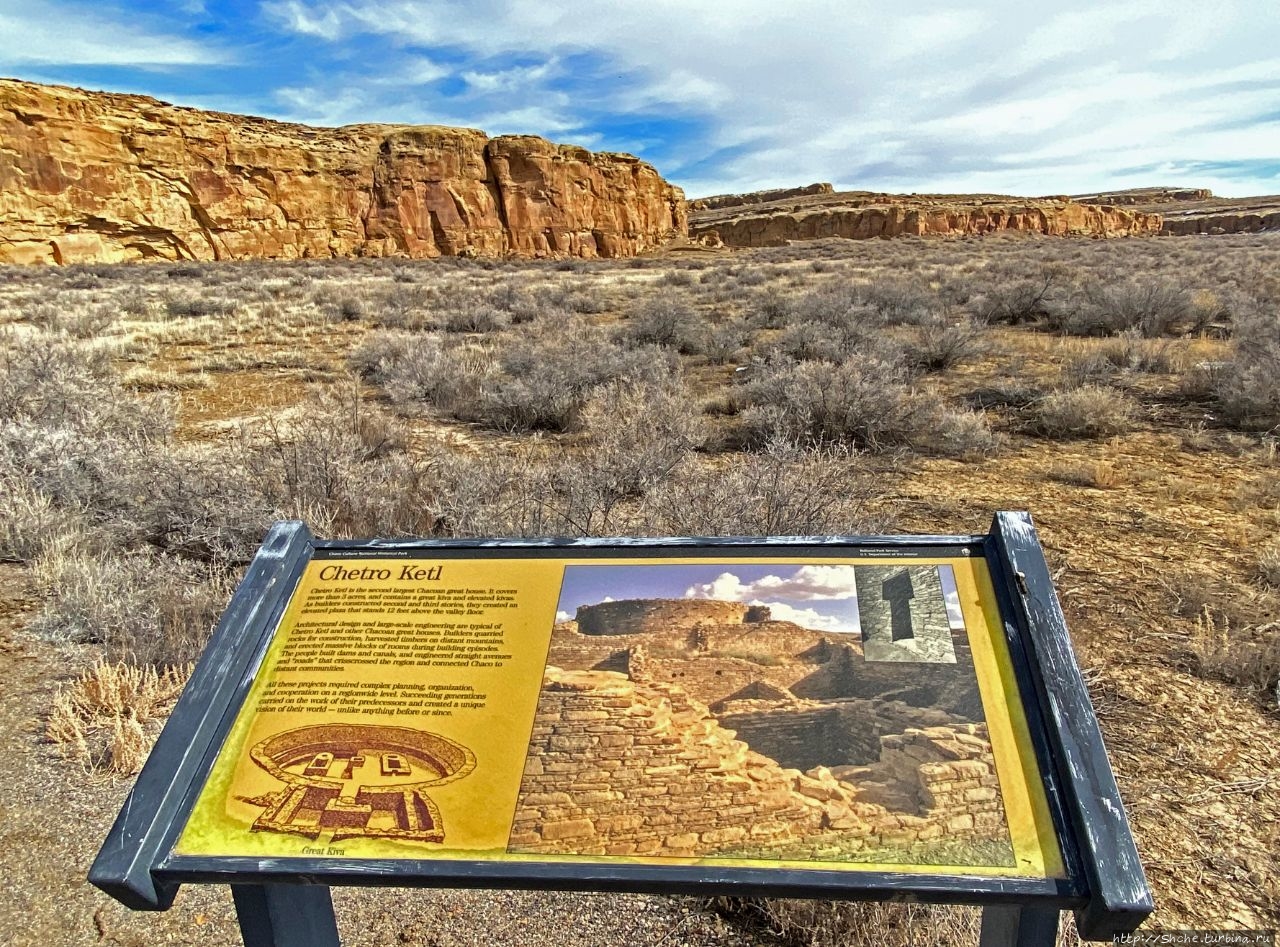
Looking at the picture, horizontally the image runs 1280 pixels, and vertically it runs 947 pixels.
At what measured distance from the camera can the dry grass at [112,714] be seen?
8.86ft

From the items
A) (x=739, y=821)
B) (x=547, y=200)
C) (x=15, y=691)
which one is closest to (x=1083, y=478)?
(x=739, y=821)

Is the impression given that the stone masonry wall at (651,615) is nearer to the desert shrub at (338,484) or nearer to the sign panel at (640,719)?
the sign panel at (640,719)

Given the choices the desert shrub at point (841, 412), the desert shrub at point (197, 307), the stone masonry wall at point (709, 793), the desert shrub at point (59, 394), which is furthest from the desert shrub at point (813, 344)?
the desert shrub at point (197, 307)

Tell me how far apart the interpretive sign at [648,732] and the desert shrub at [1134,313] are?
10.00m

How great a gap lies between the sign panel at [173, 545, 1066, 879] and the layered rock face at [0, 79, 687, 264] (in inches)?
1613

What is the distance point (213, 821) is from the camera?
55.0 inches

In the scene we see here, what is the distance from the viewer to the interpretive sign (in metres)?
1.27

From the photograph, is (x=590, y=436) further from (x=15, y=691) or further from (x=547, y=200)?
(x=547, y=200)

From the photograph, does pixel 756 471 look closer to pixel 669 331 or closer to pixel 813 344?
pixel 813 344

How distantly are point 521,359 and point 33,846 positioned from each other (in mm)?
6469

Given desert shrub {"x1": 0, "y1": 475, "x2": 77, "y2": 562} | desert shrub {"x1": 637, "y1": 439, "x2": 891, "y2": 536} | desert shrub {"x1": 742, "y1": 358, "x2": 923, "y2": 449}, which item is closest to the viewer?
desert shrub {"x1": 637, "y1": 439, "x2": 891, "y2": 536}

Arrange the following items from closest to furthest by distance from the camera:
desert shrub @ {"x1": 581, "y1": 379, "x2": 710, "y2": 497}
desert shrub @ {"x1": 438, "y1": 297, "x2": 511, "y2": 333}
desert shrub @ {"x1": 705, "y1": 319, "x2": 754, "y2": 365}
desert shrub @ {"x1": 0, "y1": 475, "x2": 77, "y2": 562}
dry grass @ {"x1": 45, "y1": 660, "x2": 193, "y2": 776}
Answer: dry grass @ {"x1": 45, "y1": 660, "x2": 193, "y2": 776} < desert shrub @ {"x1": 0, "y1": 475, "x2": 77, "y2": 562} < desert shrub @ {"x1": 581, "y1": 379, "x2": 710, "y2": 497} < desert shrub @ {"x1": 705, "y1": 319, "x2": 754, "y2": 365} < desert shrub @ {"x1": 438, "y1": 297, "x2": 511, "y2": 333}

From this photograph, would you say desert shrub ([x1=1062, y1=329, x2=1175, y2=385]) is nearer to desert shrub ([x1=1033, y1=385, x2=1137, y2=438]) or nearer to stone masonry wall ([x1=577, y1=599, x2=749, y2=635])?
desert shrub ([x1=1033, y1=385, x2=1137, y2=438])

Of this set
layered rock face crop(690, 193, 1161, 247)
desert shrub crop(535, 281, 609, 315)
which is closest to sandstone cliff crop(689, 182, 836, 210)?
layered rock face crop(690, 193, 1161, 247)
